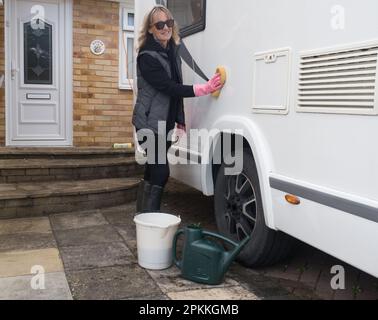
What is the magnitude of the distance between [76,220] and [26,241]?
0.80 m

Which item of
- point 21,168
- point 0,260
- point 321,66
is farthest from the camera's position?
point 21,168

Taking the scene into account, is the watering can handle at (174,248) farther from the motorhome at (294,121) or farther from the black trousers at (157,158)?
the black trousers at (157,158)

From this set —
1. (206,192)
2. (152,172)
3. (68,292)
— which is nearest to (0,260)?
(68,292)

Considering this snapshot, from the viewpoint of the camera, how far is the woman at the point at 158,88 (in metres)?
4.12

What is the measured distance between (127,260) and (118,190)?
2076 mm

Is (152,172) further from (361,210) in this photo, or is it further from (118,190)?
(361,210)

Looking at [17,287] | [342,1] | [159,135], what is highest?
[342,1]

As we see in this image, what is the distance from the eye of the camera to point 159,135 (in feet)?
14.2

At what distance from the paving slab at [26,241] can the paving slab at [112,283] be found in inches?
31.3

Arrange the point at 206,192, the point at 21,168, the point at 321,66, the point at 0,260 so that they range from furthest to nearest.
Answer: the point at 21,168 → the point at 206,192 → the point at 0,260 → the point at 321,66

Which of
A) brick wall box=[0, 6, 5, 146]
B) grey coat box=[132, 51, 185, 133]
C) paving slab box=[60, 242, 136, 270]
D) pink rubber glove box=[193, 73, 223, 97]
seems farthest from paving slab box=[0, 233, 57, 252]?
brick wall box=[0, 6, 5, 146]

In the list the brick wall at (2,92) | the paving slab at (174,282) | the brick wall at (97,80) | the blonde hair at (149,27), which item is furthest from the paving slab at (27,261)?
the brick wall at (97,80)

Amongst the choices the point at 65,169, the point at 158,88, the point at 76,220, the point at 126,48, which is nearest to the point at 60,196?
the point at 76,220

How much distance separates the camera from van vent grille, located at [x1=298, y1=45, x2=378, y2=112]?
8.13ft
